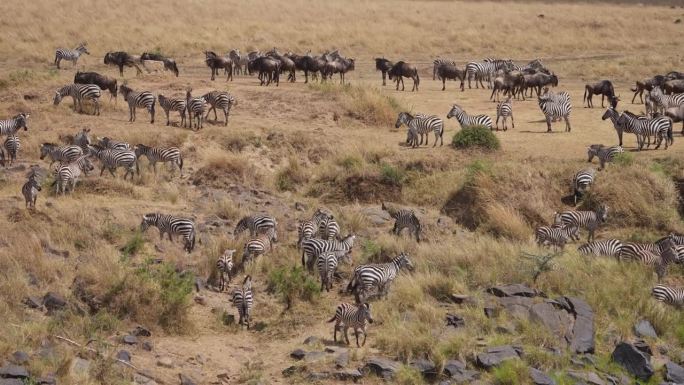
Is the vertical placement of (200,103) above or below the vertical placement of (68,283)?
above

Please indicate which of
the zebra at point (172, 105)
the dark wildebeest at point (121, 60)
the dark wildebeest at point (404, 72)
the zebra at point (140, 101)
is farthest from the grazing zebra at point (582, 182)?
the dark wildebeest at point (121, 60)

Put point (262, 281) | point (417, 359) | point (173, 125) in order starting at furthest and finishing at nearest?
point (173, 125) → point (262, 281) → point (417, 359)

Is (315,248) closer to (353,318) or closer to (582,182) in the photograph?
(353,318)

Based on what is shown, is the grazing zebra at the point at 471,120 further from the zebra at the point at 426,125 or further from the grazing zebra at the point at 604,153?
the grazing zebra at the point at 604,153

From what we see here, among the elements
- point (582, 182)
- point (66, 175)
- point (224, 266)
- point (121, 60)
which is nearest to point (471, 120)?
point (582, 182)

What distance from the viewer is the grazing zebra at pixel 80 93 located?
29094 millimetres

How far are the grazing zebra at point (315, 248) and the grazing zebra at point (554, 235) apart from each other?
4.33 m

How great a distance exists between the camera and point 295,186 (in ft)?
82.9

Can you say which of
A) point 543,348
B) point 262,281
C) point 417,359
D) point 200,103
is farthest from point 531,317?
point 200,103

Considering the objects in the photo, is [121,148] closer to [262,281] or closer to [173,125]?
[173,125]

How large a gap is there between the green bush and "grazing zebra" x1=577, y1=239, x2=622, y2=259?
6777mm

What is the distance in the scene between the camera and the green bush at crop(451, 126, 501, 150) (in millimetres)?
26281

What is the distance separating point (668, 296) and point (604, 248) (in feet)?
8.13

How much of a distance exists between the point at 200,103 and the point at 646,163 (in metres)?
12.3
